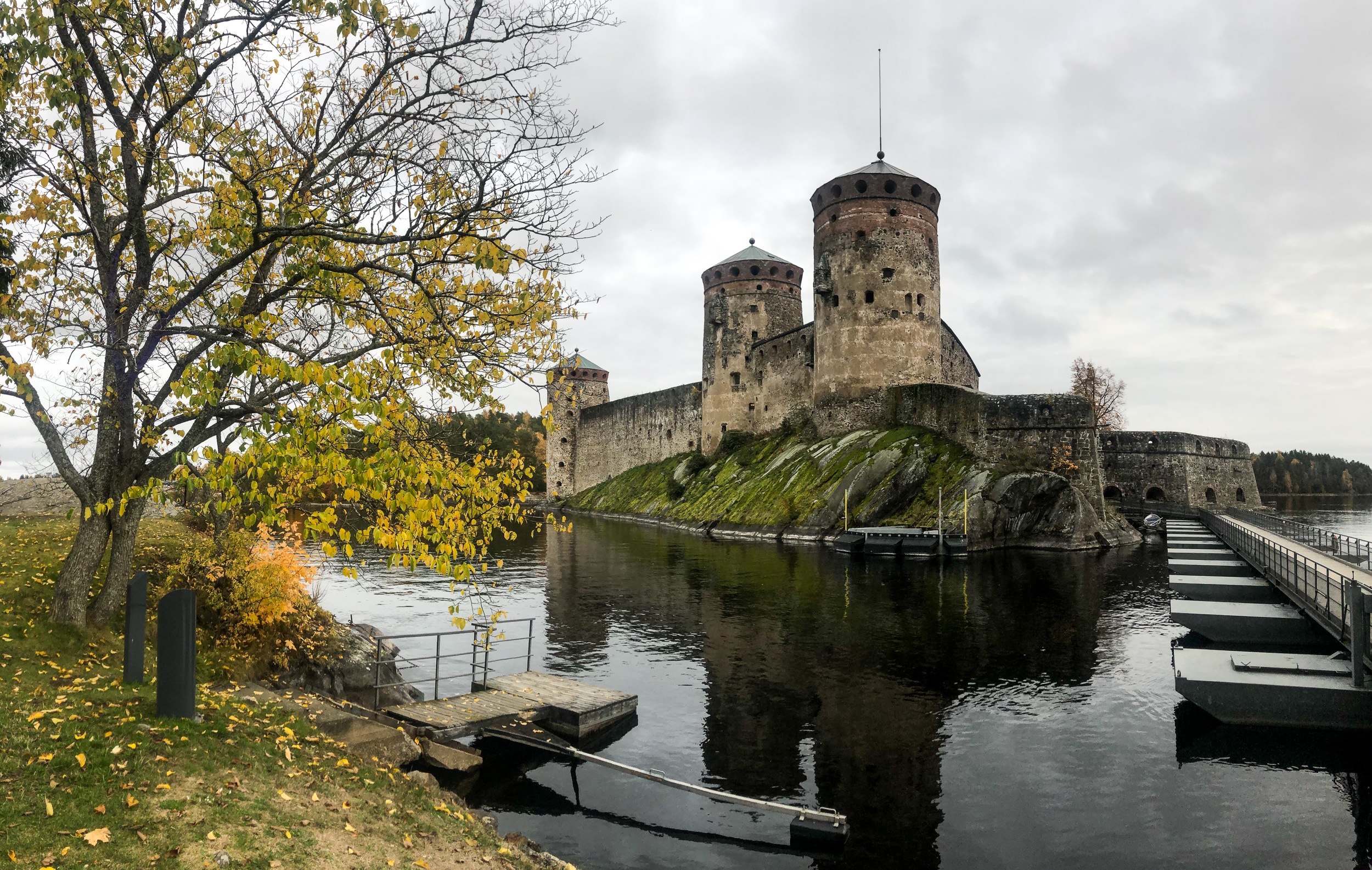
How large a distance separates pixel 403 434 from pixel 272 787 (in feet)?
11.2

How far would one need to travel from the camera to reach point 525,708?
1152 centimetres

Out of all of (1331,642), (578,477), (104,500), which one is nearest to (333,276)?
(104,500)

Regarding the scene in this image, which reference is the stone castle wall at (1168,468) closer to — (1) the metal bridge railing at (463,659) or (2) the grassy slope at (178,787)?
(1) the metal bridge railing at (463,659)

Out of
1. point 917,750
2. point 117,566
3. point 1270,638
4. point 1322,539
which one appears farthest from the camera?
point 1322,539

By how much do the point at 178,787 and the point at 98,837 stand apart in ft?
3.07

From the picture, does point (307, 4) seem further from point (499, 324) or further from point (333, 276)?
point (499, 324)

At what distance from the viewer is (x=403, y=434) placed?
8062 mm

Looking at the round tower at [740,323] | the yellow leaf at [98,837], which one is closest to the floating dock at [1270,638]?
the yellow leaf at [98,837]

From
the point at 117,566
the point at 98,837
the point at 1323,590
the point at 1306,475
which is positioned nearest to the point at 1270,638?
the point at 1323,590

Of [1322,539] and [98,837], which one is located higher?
[1322,539]

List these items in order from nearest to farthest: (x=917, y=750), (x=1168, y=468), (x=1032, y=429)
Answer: (x=917, y=750), (x=1032, y=429), (x=1168, y=468)

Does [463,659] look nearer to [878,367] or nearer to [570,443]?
[878,367]

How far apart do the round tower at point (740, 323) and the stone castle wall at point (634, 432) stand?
17.0 ft

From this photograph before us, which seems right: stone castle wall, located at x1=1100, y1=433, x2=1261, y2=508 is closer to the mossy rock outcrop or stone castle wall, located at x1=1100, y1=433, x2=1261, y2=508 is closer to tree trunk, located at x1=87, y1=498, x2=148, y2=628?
the mossy rock outcrop
